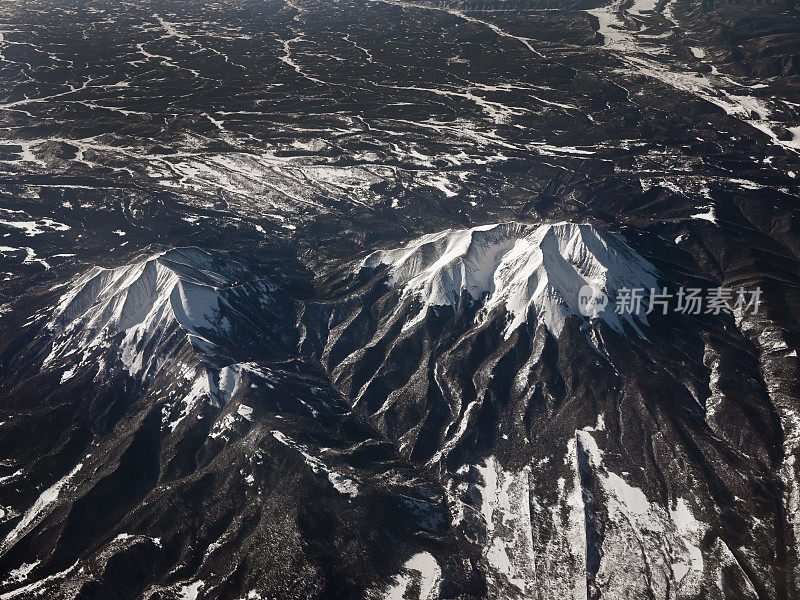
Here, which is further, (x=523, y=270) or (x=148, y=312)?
(x=523, y=270)

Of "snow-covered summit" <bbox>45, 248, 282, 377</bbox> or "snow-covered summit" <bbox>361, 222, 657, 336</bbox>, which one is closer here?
"snow-covered summit" <bbox>45, 248, 282, 377</bbox>

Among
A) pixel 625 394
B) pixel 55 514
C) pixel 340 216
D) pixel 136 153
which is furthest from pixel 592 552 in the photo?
pixel 136 153

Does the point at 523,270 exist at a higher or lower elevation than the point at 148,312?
higher

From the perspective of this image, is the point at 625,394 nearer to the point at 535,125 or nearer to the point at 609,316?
the point at 609,316

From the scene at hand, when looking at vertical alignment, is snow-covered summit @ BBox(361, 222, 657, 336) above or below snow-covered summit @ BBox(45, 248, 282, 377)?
above

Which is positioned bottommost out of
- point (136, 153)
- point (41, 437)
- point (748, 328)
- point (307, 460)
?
point (136, 153)
